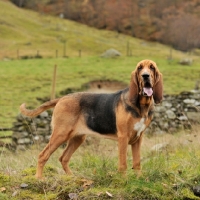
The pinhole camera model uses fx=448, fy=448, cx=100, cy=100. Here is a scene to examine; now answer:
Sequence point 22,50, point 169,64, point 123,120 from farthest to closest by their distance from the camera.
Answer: point 22,50, point 169,64, point 123,120

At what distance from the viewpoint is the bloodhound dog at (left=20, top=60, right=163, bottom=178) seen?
638 cm

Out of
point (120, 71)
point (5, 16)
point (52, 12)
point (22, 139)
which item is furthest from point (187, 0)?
point (22, 139)

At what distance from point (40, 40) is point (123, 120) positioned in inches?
2225

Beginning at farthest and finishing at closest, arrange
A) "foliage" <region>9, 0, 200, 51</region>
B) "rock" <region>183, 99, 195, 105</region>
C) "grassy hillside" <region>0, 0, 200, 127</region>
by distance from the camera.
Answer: "foliage" <region>9, 0, 200, 51</region>, "grassy hillside" <region>0, 0, 200, 127</region>, "rock" <region>183, 99, 195, 105</region>

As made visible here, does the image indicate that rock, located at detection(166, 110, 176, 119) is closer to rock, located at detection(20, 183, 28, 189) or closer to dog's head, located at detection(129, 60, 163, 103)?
dog's head, located at detection(129, 60, 163, 103)

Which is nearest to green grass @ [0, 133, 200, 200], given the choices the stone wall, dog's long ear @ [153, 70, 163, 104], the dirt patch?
dog's long ear @ [153, 70, 163, 104]

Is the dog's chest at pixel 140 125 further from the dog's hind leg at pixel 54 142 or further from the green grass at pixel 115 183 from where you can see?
the dog's hind leg at pixel 54 142

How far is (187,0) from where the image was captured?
4338 inches

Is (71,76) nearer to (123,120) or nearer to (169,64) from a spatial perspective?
(169,64)

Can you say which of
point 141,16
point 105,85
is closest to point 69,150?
point 105,85

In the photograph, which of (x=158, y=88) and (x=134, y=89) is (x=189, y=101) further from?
(x=134, y=89)

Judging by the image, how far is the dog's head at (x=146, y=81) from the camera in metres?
6.18

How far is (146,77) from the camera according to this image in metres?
6.13

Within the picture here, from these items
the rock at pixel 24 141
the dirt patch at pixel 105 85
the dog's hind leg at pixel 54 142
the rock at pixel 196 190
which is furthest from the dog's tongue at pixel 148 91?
the dirt patch at pixel 105 85
